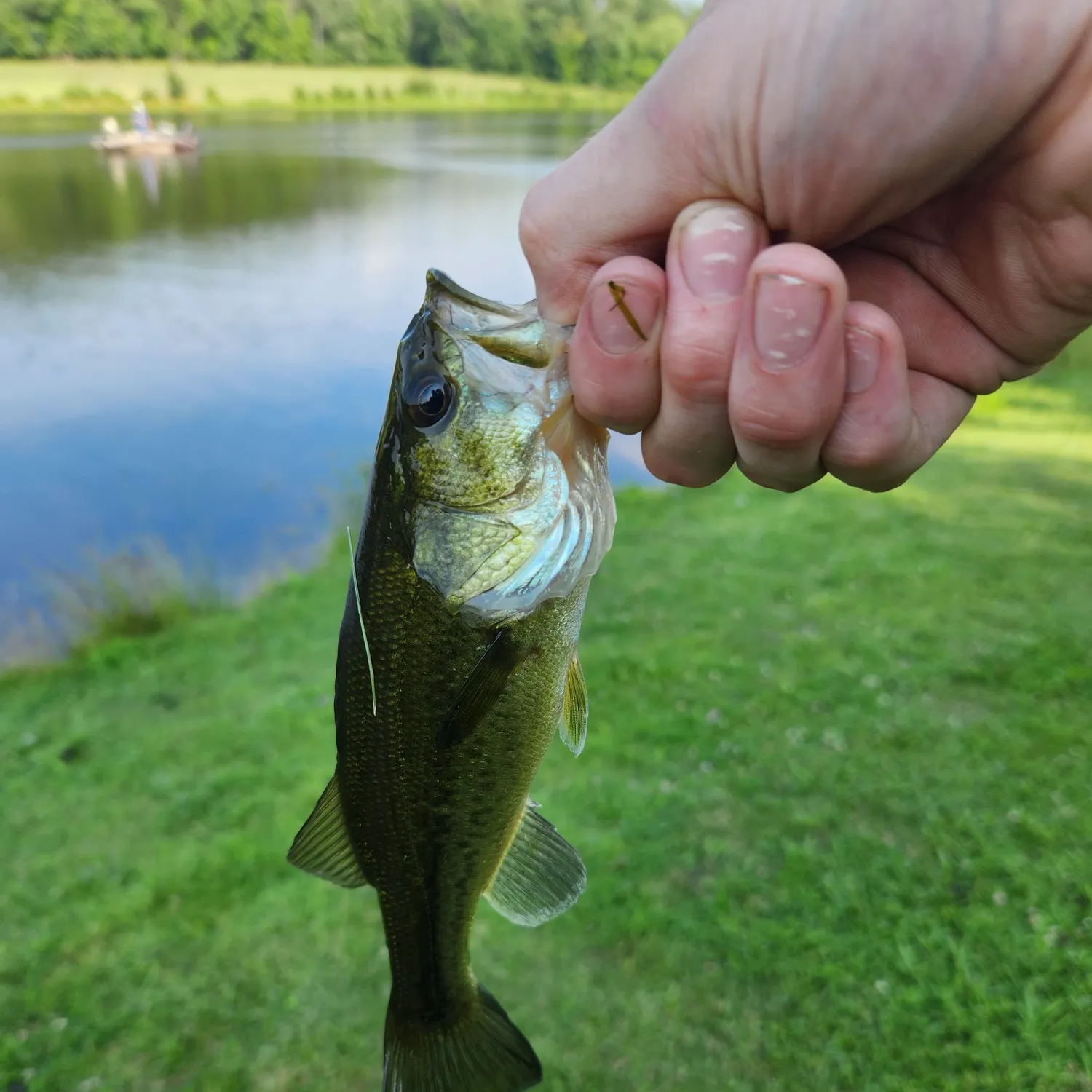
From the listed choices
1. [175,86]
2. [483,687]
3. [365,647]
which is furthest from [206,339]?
[175,86]

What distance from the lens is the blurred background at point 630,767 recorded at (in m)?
3.09

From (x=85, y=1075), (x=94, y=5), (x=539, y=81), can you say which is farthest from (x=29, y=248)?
(x=539, y=81)

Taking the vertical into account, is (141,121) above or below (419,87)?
above

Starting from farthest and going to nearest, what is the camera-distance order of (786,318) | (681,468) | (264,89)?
(264,89)
(681,468)
(786,318)

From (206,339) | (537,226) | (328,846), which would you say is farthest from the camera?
(206,339)

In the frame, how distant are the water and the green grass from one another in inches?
140

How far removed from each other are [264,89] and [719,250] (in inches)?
1961

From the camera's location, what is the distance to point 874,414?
150 centimetres

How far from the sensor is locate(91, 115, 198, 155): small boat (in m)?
27.7

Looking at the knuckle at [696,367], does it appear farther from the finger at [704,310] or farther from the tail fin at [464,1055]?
the tail fin at [464,1055]

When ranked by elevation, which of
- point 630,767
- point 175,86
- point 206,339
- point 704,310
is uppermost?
point 704,310

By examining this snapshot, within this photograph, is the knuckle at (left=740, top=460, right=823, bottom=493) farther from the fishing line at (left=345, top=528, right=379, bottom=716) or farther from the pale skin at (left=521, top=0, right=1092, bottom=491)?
the fishing line at (left=345, top=528, right=379, bottom=716)

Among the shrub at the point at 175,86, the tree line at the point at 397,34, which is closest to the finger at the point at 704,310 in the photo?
the tree line at the point at 397,34

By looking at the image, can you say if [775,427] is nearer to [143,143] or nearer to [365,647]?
[365,647]
